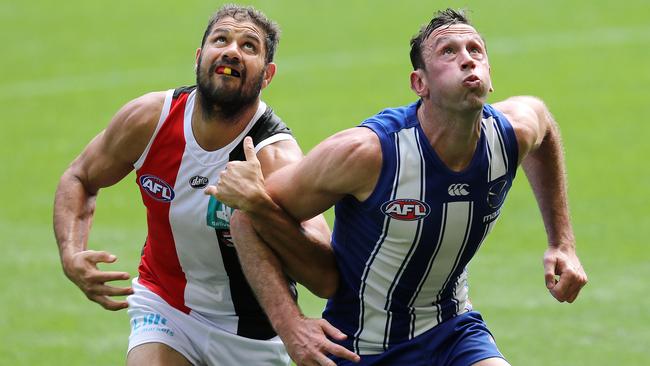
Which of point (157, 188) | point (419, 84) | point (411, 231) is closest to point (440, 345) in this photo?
point (411, 231)

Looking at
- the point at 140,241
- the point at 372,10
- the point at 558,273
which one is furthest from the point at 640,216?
the point at 372,10

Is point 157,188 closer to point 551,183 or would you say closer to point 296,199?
point 296,199

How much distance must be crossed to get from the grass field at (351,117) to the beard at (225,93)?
3865 millimetres

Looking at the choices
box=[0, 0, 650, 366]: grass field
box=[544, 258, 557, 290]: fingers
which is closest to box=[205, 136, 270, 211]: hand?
box=[544, 258, 557, 290]: fingers

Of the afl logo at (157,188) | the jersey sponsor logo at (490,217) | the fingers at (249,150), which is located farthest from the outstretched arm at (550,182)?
the afl logo at (157,188)

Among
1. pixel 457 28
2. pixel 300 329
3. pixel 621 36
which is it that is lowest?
pixel 300 329

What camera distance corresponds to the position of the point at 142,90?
60.2ft

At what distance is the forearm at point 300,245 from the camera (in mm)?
5797

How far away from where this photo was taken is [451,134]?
5820 mm

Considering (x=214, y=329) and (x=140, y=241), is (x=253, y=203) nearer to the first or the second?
(x=214, y=329)

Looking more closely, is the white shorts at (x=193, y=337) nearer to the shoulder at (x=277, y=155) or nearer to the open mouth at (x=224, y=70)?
the shoulder at (x=277, y=155)

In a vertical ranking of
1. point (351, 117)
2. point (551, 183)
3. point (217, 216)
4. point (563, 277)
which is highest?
point (351, 117)

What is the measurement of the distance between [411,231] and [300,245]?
1.63 ft

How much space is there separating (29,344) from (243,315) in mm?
3906
